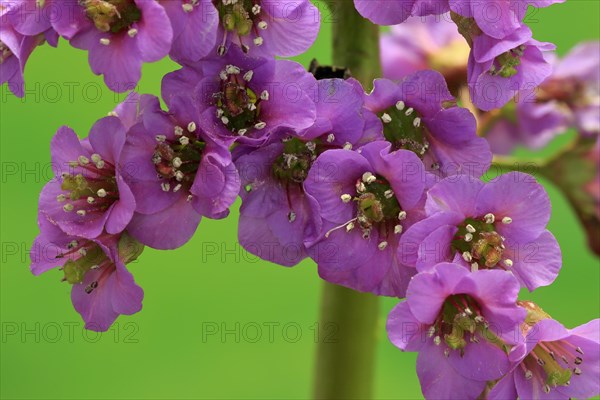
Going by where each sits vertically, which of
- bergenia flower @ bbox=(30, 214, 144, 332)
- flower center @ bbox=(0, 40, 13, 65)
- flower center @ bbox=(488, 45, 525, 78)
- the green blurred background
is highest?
flower center @ bbox=(488, 45, 525, 78)

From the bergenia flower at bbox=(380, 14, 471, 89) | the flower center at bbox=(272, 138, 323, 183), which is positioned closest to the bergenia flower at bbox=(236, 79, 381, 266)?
the flower center at bbox=(272, 138, 323, 183)

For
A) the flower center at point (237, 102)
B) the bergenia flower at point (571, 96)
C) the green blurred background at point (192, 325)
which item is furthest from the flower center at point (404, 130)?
the green blurred background at point (192, 325)

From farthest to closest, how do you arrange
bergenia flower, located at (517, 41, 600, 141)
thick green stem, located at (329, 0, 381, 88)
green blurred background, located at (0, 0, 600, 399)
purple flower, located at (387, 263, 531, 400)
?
green blurred background, located at (0, 0, 600, 399), bergenia flower, located at (517, 41, 600, 141), thick green stem, located at (329, 0, 381, 88), purple flower, located at (387, 263, 531, 400)

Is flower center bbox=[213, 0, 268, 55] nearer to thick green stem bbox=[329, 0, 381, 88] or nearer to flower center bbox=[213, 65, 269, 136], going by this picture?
flower center bbox=[213, 65, 269, 136]

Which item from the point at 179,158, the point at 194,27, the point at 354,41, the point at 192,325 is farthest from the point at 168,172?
the point at 192,325

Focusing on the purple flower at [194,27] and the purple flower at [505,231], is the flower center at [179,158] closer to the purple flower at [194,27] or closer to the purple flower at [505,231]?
the purple flower at [194,27]

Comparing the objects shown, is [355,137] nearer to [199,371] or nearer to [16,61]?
[16,61]

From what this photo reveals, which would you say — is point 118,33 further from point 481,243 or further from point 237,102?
point 481,243
